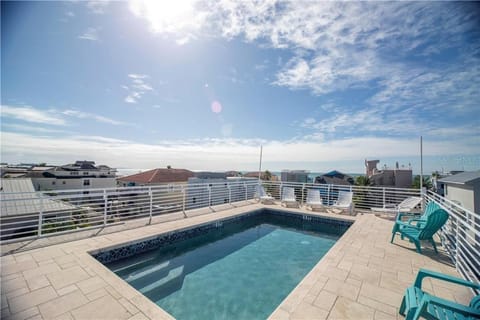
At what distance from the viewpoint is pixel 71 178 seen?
3014cm

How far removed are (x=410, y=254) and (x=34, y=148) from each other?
92.5 feet

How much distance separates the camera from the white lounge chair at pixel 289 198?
8281mm

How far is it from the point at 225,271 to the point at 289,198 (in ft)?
16.6

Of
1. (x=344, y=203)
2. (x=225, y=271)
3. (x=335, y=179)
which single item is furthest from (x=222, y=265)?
(x=335, y=179)

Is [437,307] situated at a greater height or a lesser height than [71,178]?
greater

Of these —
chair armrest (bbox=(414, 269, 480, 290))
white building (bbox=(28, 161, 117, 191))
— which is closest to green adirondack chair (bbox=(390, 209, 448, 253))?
chair armrest (bbox=(414, 269, 480, 290))

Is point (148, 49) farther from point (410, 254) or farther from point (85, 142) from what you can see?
A: point (85, 142)

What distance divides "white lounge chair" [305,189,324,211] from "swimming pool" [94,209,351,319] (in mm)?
976

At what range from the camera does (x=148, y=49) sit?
606cm

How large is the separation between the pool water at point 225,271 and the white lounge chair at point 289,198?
2.09 m

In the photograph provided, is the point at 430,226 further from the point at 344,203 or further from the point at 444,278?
the point at 344,203

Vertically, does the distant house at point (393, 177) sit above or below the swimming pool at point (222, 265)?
above

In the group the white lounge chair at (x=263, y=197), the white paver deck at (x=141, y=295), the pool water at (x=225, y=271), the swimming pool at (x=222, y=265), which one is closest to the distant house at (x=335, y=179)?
the white lounge chair at (x=263, y=197)

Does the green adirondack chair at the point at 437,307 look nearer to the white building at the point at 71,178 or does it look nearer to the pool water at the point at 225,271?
the pool water at the point at 225,271
